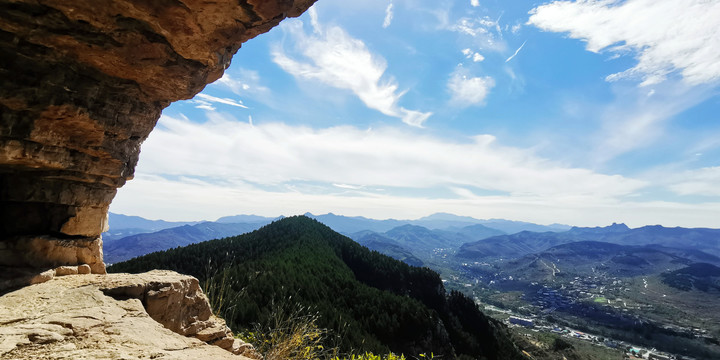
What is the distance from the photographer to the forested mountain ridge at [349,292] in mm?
36812

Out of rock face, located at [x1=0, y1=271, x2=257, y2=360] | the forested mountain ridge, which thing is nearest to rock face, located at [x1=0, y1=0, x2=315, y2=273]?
rock face, located at [x1=0, y1=271, x2=257, y2=360]

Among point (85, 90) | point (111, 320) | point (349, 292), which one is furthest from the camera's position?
point (349, 292)

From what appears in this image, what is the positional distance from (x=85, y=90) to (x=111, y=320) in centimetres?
656

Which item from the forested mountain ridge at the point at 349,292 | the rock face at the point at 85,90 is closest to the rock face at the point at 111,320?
the rock face at the point at 85,90

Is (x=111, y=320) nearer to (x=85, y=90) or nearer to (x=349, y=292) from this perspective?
(x=85, y=90)

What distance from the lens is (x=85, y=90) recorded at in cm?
899

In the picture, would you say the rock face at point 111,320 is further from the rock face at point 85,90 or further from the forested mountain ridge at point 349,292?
the forested mountain ridge at point 349,292

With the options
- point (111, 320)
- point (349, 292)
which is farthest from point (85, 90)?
point (349, 292)

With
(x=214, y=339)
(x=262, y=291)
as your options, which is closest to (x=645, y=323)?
(x=262, y=291)

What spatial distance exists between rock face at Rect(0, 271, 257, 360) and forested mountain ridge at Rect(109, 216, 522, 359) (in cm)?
1595

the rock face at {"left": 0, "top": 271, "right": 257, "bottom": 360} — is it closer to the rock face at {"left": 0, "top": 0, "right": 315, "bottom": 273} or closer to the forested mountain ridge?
the rock face at {"left": 0, "top": 0, "right": 315, "bottom": 273}

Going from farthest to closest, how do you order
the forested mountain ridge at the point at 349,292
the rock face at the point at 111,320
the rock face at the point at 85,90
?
the forested mountain ridge at the point at 349,292, the rock face at the point at 85,90, the rock face at the point at 111,320

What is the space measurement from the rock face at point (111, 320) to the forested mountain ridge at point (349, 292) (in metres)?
16.0

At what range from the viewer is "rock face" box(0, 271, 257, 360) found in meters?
5.29
